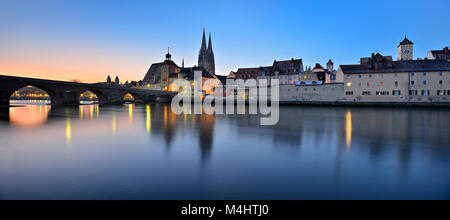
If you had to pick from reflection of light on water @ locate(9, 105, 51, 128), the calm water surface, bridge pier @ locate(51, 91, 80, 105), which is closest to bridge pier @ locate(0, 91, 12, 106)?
reflection of light on water @ locate(9, 105, 51, 128)

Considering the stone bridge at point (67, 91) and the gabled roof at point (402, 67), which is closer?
the stone bridge at point (67, 91)

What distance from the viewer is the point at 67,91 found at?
43625mm

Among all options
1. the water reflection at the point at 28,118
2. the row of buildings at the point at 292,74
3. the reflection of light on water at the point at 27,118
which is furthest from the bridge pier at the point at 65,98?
the row of buildings at the point at 292,74

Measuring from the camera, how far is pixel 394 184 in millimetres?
5559

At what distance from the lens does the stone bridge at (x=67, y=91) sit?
33.9m

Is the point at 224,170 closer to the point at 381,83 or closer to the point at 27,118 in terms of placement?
the point at 27,118

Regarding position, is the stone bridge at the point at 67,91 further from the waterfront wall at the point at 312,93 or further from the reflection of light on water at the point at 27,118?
the waterfront wall at the point at 312,93

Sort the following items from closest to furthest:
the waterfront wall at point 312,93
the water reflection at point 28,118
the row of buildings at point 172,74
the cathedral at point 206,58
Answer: the water reflection at point 28,118 → the waterfront wall at point 312,93 → the row of buildings at point 172,74 → the cathedral at point 206,58

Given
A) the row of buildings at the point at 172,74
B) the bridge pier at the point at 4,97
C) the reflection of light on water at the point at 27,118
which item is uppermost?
the row of buildings at the point at 172,74

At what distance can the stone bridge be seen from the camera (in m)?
33.9

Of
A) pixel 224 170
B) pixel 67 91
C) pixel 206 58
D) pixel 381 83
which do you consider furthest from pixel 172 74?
pixel 224 170
